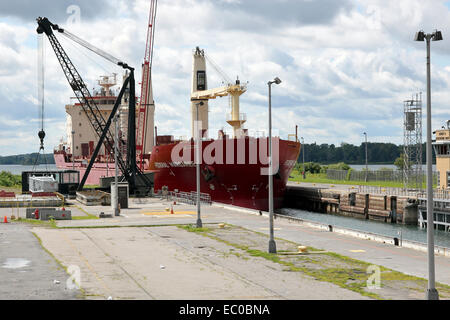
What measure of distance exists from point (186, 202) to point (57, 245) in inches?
1162

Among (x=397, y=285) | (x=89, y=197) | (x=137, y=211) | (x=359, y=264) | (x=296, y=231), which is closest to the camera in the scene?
(x=397, y=285)

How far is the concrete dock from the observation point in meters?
19.7

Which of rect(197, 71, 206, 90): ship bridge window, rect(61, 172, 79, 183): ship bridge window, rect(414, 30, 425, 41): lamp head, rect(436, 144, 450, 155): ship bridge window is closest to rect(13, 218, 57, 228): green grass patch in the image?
rect(61, 172, 79, 183): ship bridge window

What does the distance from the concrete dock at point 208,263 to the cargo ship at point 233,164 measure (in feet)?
66.5

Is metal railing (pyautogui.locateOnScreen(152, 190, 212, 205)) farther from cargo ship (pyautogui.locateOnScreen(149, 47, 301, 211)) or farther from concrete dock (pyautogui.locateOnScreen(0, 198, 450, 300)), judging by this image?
concrete dock (pyautogui.locateOnScreen(0, 198, 450, 300))

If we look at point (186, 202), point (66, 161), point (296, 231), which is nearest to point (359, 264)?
point (296, 231)

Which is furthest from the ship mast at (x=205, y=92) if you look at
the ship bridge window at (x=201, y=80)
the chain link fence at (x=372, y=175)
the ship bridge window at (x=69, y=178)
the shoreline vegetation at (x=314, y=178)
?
the chain link fence at (x=372, y=175)

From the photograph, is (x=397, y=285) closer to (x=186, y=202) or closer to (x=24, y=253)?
(x=24, y=253)

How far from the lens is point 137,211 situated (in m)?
51.0

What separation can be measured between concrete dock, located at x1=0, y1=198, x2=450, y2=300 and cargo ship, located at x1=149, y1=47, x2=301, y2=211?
798 inches

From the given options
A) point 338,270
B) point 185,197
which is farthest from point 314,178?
point 338,270

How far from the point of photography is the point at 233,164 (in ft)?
200

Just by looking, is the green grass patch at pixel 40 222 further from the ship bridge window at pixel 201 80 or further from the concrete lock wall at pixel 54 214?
the ship bridge window at pixel 201 80
